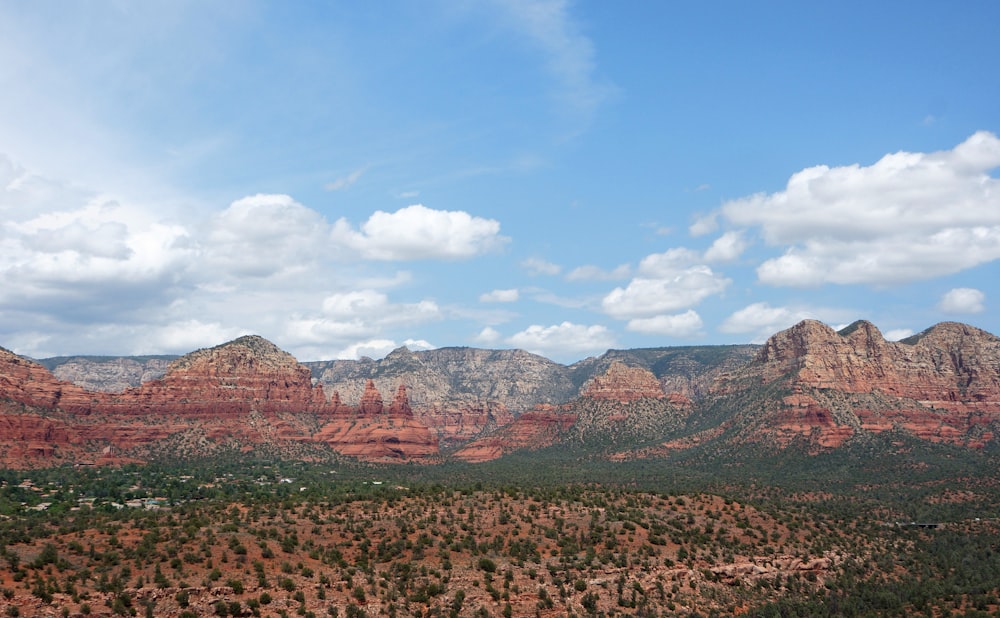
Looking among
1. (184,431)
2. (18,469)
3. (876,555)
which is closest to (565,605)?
(876,555)

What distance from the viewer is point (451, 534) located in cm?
6594

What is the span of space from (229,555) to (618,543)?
3235 cm

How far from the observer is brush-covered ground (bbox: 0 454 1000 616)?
50906 millimetres

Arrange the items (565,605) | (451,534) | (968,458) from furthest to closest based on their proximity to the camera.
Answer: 1. (968,458)
2. (451,534)
3. (565,605)

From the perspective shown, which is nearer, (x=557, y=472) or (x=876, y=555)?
(x=876, y=555)

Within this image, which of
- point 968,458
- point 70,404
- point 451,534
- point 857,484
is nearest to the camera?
point 451,534

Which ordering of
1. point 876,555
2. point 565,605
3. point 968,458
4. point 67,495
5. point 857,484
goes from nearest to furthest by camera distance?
point 565,605, point 876,555, point 67,495, point 857,484, point 968,458

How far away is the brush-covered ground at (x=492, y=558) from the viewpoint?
5091 centimetres

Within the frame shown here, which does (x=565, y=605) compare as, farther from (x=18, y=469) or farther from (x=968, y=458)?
(x=968, y=458)

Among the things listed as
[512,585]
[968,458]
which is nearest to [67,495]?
[512,585]

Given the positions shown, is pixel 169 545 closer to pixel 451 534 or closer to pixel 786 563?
pixel 451 534

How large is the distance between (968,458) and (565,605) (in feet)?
451

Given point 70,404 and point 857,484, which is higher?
point 70,404

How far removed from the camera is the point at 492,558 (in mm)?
61844
